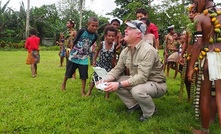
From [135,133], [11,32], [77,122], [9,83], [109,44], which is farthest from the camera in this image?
[11,32]

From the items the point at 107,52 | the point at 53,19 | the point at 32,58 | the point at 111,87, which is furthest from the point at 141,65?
the point at 53,19

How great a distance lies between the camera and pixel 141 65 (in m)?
3.66

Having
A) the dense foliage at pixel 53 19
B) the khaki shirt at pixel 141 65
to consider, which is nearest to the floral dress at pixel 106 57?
the khaki shirt at pixel 141 65

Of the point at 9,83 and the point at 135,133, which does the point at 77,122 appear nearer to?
the point at 135,133

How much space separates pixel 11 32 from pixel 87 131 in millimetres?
23580

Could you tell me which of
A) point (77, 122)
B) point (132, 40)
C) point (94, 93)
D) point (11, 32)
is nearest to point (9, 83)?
point (94, 93)

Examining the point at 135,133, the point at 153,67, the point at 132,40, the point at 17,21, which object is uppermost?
the point at 17,21

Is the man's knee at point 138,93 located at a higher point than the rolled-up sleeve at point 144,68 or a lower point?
lower

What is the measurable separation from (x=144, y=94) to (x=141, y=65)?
41 centimetres

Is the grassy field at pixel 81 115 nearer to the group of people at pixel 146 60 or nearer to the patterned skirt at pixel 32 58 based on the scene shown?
the group of people at pixel 146 60

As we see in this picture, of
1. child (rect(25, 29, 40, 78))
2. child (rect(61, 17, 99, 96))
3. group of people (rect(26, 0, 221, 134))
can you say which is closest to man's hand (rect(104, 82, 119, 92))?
group of people (rect(26, 0, 221, 134))

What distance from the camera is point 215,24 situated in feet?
9.66

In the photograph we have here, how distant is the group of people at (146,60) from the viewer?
3.00 m

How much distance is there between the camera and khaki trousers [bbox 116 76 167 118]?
11.8 feet
